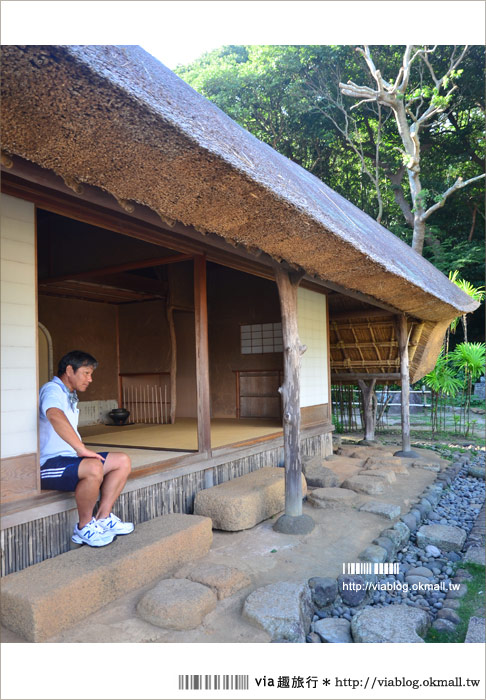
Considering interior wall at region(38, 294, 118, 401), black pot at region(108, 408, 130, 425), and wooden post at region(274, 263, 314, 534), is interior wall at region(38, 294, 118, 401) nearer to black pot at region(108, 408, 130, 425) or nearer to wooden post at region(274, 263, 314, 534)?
black pot at region(108, 408, 130, 425)

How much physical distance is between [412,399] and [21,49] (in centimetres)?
1364

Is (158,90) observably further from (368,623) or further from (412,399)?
(412,399)

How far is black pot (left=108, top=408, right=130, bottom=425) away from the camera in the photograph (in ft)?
23.5

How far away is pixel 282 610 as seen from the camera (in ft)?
8.04

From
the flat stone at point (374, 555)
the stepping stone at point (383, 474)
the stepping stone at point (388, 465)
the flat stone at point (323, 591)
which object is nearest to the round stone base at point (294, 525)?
the flat stone at point (374, 555)

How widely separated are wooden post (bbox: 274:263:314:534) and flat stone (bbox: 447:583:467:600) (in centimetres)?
114

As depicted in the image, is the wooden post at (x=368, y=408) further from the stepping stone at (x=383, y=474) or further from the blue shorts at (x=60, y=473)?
the blue shorts at (x=60, y=473)

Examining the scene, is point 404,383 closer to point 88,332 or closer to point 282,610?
point 88,332

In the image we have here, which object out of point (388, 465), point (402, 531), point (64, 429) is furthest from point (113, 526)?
point (388, 465)

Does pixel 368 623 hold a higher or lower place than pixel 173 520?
lower

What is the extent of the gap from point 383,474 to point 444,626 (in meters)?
2.91

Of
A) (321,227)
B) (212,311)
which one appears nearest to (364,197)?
(212,311)

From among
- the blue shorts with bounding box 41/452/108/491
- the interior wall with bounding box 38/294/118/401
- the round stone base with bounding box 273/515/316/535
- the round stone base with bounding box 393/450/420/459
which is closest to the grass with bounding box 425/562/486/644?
the round stone base with bounding box 273/515/316/535

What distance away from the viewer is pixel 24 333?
283 cm
